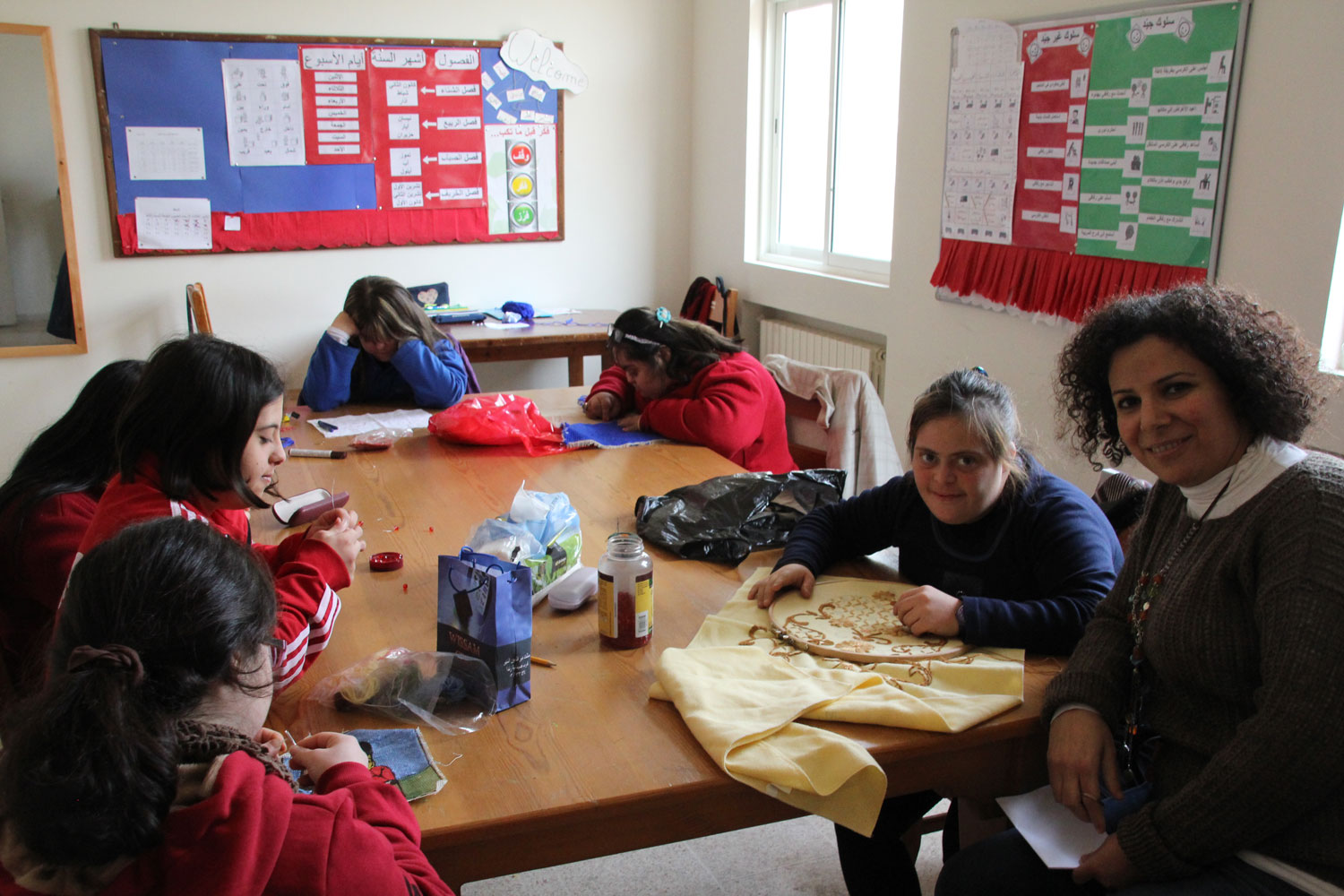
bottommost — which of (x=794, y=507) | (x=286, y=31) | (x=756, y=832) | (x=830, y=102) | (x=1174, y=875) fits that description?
(x=756, y=832)

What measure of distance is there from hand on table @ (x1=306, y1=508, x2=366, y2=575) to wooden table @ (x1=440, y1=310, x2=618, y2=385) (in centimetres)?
275

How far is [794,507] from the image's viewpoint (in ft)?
6.42

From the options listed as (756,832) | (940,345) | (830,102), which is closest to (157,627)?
(756,832)

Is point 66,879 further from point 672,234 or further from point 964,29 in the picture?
point 672,234

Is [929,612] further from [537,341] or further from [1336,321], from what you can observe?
[537,341]

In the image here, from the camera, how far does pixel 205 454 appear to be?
5.07 ft

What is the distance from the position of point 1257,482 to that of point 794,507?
34.3 inches

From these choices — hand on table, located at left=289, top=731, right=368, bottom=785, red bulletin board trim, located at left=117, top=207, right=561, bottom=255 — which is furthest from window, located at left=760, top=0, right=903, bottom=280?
hand on table, located at left=289, top=731, right=368, bottom=785

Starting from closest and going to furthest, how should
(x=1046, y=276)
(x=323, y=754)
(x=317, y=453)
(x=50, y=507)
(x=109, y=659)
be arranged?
(x=109, y=659), (x=323, y=754), (x=50, y=507), (x=317, y=453), (x=1046, y=276)

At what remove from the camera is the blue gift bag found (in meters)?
1.29

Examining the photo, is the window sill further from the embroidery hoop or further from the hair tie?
the hair tie

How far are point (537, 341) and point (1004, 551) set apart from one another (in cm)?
306

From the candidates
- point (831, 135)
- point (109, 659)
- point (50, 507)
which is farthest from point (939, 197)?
point (109, 659)

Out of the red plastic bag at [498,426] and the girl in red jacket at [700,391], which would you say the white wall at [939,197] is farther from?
the red plastic bag at [498,426]
